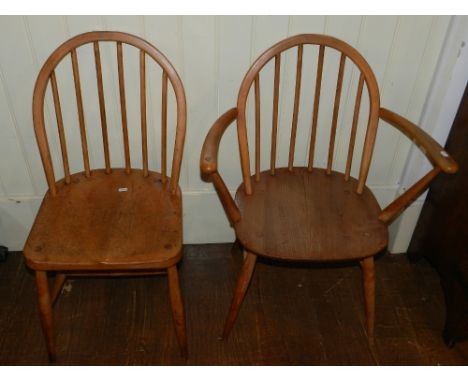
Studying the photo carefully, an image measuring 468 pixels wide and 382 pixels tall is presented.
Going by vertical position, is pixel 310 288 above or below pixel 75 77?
below

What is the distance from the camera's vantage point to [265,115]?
1.58 m

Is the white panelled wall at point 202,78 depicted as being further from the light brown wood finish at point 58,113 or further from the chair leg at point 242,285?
the chair leg at point 242,285

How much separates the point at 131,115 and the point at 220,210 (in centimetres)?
52

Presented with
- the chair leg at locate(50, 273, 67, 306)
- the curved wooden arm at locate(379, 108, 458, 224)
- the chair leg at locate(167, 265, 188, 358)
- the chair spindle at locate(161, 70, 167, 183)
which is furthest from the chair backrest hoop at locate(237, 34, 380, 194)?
the chair leg at locate(50, 273, 67, 306)

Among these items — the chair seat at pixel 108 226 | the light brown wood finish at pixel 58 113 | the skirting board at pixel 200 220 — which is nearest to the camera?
the chair seat at pixel 108 226

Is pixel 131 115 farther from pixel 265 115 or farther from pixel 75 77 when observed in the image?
pixel 265 115

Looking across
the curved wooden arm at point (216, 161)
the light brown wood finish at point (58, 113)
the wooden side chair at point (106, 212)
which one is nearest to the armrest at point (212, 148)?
the curved wooden arm at point (216, 161)

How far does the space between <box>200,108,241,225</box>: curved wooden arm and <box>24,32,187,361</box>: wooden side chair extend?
134 millimetres

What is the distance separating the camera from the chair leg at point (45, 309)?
128cm

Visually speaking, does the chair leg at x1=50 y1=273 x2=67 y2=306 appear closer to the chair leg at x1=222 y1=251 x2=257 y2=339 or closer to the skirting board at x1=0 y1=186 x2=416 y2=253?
the skirting board at x1=0 y1=186 x2=416 y2=253

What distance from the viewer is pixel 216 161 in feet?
3.75

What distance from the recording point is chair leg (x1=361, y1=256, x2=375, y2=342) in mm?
1401

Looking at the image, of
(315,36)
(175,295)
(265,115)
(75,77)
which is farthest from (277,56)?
(175,295)

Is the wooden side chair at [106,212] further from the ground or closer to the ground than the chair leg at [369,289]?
further from the ground
